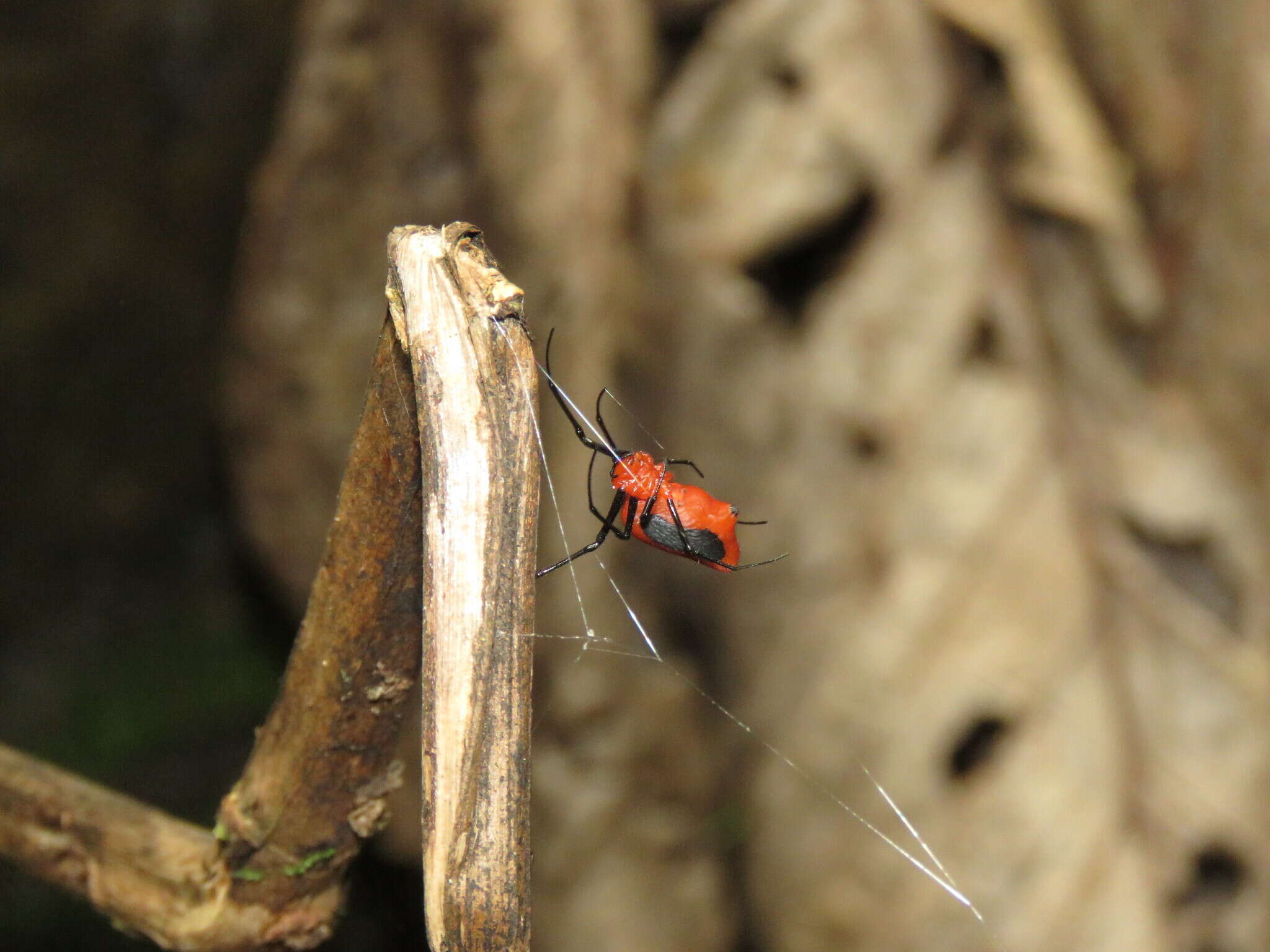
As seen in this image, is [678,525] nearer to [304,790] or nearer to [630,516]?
[630,516]

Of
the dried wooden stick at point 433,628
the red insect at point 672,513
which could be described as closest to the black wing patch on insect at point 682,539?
the red insect at point 672,513

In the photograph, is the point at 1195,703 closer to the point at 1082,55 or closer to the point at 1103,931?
the point at 1103,931

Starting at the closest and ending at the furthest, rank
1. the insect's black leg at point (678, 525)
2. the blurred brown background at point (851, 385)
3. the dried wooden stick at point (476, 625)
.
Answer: the dried wooden stick at point (476, 625) < the insect's black leg at point (678, 525) < the blurred brown background at point (851, 385)

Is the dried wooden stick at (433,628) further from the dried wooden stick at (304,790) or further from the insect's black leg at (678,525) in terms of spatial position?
the insect's black leg at (678,525)

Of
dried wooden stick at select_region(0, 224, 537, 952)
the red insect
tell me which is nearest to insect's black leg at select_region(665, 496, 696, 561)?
the red insect

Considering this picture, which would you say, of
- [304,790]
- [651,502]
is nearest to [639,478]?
[651,502]

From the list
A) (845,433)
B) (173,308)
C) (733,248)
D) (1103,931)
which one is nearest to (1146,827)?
(1103,931)
